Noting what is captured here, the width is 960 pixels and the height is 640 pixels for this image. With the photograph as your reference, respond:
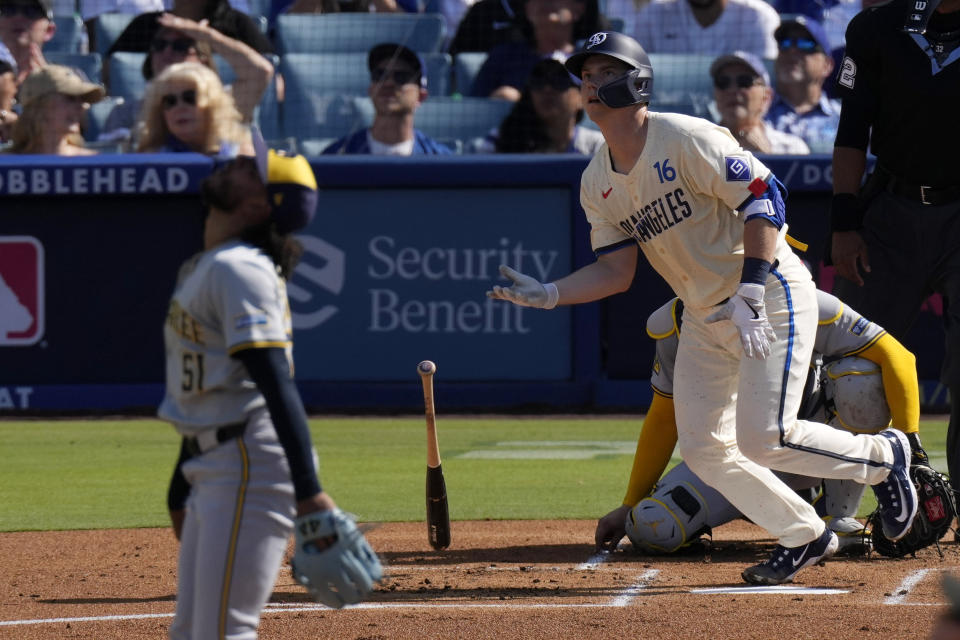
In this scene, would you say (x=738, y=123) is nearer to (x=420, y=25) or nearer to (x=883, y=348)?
(x=420, y=25)

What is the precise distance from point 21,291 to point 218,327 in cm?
779

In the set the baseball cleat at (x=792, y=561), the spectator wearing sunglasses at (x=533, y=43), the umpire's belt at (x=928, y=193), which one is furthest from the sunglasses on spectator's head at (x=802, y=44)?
the baseball cleat at (x=792, y=561)

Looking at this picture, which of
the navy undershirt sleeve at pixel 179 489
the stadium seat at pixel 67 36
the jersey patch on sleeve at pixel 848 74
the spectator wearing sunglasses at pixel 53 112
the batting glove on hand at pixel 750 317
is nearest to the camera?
the navy undershirt sleeve at pixel 179 489

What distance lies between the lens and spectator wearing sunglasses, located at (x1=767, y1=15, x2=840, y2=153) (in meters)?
11.4

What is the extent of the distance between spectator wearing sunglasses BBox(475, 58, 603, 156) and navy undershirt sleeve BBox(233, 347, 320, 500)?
7.80 metres

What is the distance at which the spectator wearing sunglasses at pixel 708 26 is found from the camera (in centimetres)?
1238

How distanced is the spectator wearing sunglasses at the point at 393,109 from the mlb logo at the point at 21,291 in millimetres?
2295

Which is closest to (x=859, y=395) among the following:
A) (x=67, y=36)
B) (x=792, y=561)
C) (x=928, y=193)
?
(x=792, y=561)

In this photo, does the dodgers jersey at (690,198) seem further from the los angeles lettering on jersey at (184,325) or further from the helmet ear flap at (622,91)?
the los angeles lettering on jersey at (184,325)

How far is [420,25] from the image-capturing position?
1241 centimetres

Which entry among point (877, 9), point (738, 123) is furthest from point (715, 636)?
point (738, 123)

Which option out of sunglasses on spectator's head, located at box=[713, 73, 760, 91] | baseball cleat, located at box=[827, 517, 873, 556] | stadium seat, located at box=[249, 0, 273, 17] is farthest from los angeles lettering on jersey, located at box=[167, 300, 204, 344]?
stadium seat, located at box=[249, 0, 273, 17]

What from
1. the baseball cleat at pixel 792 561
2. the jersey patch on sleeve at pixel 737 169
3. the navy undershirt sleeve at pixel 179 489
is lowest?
the baseball cleat at pixel 792 561

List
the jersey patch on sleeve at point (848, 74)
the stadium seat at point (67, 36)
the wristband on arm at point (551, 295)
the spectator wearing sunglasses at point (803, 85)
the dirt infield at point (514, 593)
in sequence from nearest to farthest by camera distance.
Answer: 1. the dirt infield at point (514, 593)
2. the wristband on arm at point (551, 295)
3. the jersey patch on sleeve at point (848, 74)
4. the spectator wearing sunglasses at point (803, 85)
5. the stadium seat at point (67, 36)
